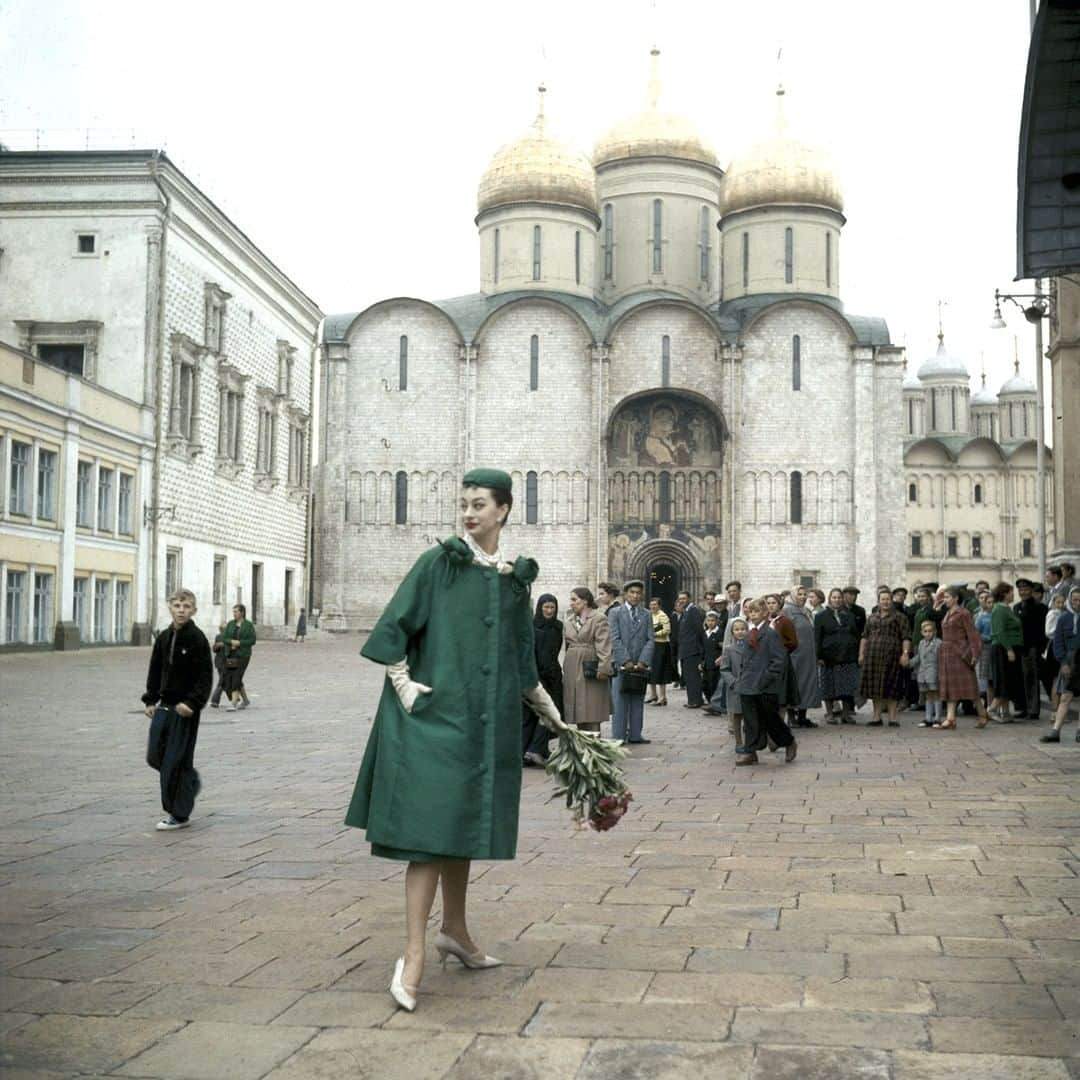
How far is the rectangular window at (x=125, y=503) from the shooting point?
35.2 m

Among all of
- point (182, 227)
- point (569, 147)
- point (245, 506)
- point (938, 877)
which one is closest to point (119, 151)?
point (182, 227)

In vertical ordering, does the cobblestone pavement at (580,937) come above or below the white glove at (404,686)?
below

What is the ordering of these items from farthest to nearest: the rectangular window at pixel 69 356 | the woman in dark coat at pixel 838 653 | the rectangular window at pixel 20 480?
the rectangular window at pixel 69 356 → the rectangular window at pixel 20 480 → the woman in dark coat at pixel 838 653

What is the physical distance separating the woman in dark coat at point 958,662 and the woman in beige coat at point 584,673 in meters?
5.10

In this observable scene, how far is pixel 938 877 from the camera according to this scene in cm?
665

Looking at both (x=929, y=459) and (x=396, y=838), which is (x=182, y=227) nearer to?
(x=396, y=838)

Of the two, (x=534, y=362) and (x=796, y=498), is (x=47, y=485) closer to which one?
(x=534, y=362)

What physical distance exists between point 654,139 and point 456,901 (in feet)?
182

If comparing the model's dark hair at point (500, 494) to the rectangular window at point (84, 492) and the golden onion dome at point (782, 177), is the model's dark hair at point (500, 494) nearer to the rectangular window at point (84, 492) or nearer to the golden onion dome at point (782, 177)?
the rectangular window at point (84, 492)

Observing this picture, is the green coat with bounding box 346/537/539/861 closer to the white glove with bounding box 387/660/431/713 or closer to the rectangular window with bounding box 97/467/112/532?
the white glove with bounding box 387/660/431/713

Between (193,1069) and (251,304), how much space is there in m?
42.0

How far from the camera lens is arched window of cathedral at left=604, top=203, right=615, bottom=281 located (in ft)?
189

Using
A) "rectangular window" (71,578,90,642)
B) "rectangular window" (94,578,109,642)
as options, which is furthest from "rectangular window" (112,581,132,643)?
"rectangular window" (71,578,90,642)

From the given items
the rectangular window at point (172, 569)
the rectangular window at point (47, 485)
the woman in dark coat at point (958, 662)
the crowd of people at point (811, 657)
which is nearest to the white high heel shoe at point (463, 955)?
the crowd of people at point (811, 657)
